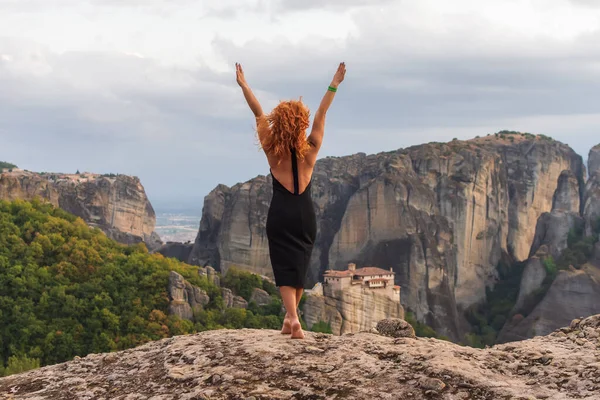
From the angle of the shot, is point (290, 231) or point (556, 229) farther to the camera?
point (556, 229)

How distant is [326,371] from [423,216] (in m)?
59.9

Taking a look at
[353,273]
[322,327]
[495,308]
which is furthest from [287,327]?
[495,308]

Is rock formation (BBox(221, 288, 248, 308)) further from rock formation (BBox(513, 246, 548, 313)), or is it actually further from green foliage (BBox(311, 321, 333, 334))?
rock formation (BBox(513, 246, 548, 313))

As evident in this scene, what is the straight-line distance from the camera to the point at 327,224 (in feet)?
232

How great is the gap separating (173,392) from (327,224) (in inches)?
2547

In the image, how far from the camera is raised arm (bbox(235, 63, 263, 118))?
24.6 ft

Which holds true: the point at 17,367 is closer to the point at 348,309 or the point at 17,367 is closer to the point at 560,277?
the point at 348,309

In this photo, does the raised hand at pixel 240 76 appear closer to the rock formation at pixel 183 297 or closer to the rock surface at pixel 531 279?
the rock formation at pixel 183 297

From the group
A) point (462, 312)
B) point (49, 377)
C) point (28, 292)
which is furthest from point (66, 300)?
point (462, 312)

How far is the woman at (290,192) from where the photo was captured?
23.5 feet

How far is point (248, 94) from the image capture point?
760cm

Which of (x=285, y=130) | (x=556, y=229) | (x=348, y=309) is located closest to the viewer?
(x=285, y=130)

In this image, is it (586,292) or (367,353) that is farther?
(586,292)

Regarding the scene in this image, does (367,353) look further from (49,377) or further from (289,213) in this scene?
(49,377)
